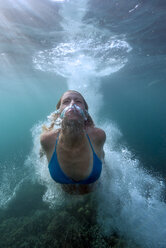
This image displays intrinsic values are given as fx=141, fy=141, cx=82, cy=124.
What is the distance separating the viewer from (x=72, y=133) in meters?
2.31

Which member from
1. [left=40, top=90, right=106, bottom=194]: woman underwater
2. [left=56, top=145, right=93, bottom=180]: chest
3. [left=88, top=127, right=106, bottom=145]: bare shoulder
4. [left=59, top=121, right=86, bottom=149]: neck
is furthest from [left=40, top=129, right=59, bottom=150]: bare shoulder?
[left=88, top=127, right=106, bottom=145]: bare shoulder

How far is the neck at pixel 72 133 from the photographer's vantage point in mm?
2279

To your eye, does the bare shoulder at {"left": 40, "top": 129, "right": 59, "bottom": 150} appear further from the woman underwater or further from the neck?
the neck

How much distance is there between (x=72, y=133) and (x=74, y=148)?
0.39 meters

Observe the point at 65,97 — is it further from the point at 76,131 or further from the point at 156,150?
the point at 156,150

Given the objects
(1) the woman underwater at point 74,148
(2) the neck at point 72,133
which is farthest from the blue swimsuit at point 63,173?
(2) the neck at point 72,133

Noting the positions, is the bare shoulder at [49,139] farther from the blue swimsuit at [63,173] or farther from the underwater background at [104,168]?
the underwater background at [104,168]

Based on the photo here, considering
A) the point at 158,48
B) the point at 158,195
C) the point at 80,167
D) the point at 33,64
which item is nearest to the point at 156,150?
the point at 158,195

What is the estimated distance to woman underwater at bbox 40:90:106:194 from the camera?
241cm

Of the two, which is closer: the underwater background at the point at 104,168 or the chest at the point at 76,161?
the chest at the point at 76,161

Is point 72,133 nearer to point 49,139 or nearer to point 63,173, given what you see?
point 49,139

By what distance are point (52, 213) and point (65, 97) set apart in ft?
23.6

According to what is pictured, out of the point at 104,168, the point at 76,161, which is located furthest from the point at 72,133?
the point at 104,168

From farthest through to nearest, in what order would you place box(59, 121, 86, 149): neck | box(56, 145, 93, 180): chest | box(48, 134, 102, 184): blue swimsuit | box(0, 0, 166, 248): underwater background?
box(0, 0, 166, 248): underwater background < box(48, 134, 102, 184): blue swimsuit < box(56, 145, 93, 180): chest < box(59, 121, 86, 149): neck
